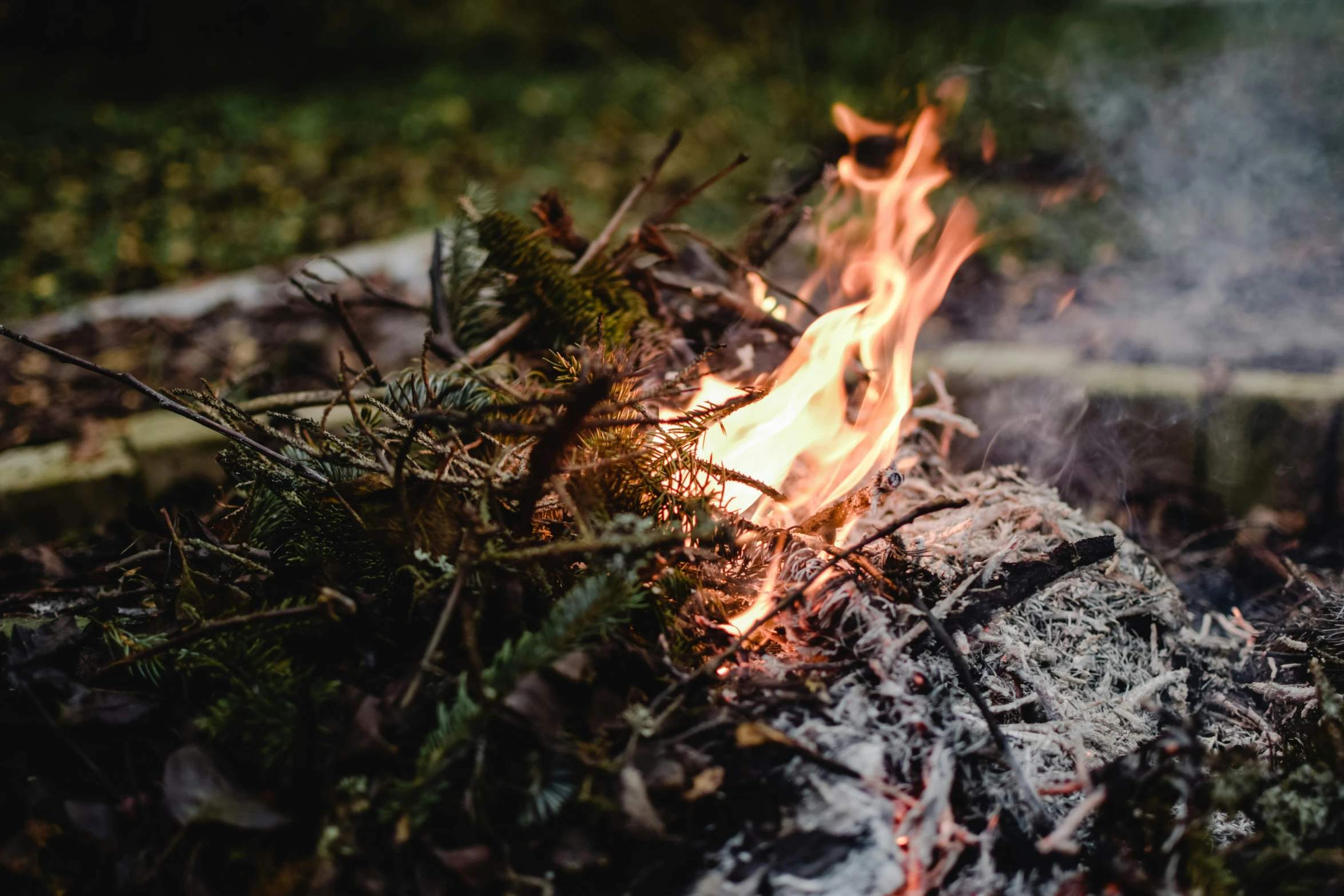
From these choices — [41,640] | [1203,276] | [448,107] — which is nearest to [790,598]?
[41,640]

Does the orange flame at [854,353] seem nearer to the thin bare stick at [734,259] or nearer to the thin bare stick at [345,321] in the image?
the thin bare stick at [734,259]

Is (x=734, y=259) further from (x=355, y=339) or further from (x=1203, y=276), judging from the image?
(x=1203, y=276)

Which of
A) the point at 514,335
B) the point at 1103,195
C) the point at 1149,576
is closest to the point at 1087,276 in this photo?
the point at 1103,195

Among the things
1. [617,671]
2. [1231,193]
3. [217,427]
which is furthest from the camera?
[1231,193]

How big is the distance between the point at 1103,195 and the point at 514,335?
4.50 meters

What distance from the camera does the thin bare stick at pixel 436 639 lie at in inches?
48.0

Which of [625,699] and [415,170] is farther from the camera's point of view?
[415,170]

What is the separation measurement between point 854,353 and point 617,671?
4.32 ft

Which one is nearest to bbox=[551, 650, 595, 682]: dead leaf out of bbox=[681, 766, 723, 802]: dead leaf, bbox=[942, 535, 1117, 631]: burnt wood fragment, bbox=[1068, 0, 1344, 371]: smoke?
bbox=[681, 766, 723, 802]: dead leaf

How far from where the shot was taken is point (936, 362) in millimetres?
3031

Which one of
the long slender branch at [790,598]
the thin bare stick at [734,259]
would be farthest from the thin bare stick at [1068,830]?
the thin bare stick at [734,259]

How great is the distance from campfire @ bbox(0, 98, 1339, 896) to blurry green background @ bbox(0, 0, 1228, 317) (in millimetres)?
3331

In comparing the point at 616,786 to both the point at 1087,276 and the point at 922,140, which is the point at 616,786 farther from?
the point at 1087,276

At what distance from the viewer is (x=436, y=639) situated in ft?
4.07
